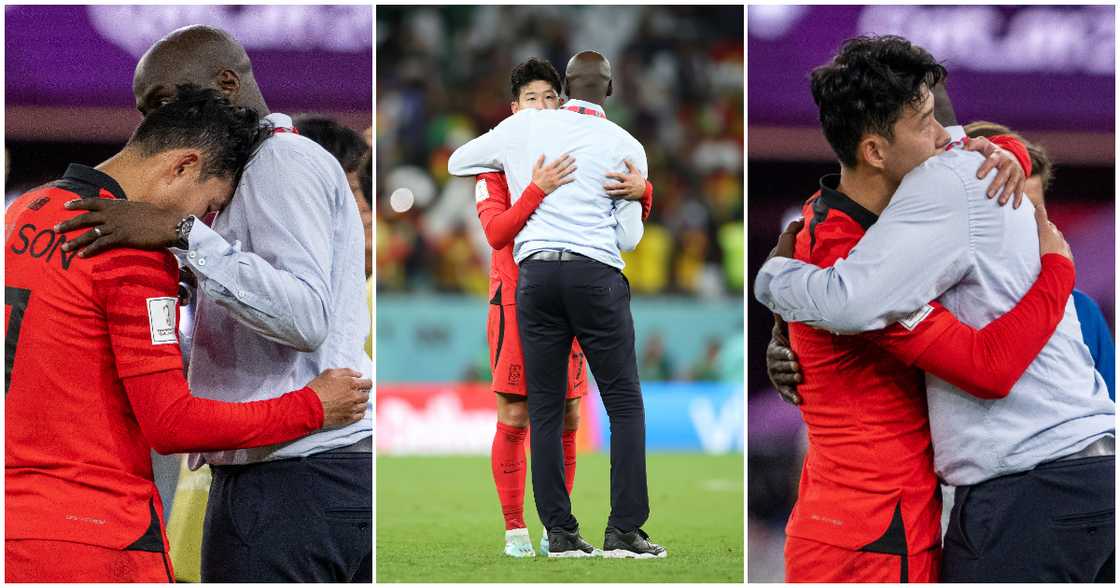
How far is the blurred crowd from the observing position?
26.2 feet

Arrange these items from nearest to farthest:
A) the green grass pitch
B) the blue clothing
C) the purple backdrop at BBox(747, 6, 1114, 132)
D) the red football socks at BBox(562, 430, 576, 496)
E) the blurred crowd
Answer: the blue clothing → the green grass pitch → the purple backdrop at BBox(747, 6, 1114, 132) → the red football socks at BBox(562, 430, 576, 496) → the blurred crowd

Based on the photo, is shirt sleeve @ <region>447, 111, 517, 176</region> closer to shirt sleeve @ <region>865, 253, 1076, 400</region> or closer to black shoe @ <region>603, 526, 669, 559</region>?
black shoe @ <region>603, 526, 669, 559</region>

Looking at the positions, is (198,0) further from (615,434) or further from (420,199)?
(420,199)

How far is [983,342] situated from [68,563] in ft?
5.06

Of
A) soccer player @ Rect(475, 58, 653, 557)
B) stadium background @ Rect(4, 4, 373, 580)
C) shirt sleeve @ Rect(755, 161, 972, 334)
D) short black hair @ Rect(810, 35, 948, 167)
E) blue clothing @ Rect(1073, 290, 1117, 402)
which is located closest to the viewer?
shirt sleeve @ Rect(755, 161, 972, 334)

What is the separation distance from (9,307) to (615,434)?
1698 mm

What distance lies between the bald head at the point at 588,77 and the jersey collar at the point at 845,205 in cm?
128

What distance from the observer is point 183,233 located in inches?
76.9

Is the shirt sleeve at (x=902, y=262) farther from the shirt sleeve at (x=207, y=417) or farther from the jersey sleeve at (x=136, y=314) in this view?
the jersey sleeve at (x=136, y=314)

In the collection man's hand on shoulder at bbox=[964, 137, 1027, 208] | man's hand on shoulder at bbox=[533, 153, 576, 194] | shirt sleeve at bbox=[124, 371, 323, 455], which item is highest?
man's hand on shoulder at bbox=[533, 153, 576, 194]

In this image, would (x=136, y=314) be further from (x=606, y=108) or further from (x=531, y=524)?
(x=606, y=108)

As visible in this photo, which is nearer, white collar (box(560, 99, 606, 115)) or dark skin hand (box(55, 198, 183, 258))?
dark skin hand (box(55, 198, 183, 258))

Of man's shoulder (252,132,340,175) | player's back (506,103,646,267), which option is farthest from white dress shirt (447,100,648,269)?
man's shoulder (252,132,340,175)

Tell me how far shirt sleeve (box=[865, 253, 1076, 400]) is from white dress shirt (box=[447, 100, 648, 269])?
4.50 ft
